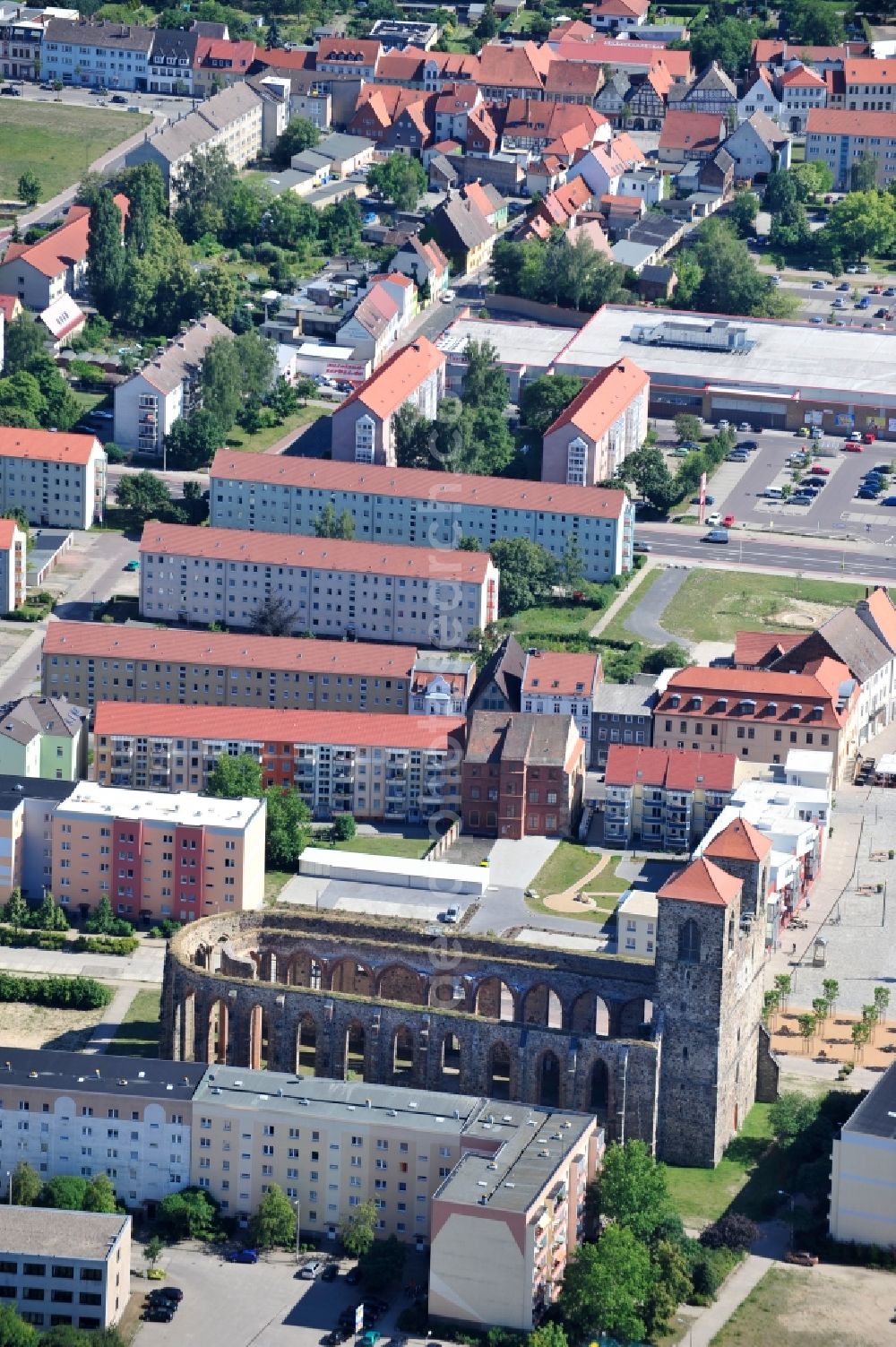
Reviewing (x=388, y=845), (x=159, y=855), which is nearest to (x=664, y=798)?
(x=388, y=845)

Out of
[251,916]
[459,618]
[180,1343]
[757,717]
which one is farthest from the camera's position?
[459,618]

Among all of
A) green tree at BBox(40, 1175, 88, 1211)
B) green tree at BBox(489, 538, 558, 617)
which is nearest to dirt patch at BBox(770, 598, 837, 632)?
green tree at BBox(489, 538, 558, 617)

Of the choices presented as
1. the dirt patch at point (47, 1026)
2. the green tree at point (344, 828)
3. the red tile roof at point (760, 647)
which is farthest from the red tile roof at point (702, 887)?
the red tile roof at point (760, 647)

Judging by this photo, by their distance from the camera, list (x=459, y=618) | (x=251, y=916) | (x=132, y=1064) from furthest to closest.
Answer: (x=459, y=618) → (x=251, y=916) → (x=132, y=1064)

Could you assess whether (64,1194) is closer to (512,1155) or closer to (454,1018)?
(512,1155)

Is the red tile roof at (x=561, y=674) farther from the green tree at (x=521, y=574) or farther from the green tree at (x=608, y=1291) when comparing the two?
the green tree at (x=608, y=1291)

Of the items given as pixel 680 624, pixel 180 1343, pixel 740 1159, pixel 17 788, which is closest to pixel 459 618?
pixel 680 624

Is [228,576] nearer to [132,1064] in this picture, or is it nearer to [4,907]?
[4,907]
